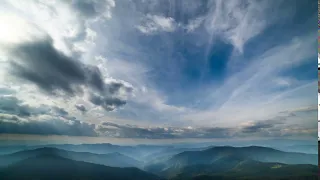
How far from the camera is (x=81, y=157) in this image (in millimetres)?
8539

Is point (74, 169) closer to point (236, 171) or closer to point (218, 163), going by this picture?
point (218, 163)

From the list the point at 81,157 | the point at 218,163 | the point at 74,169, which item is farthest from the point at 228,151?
the point at 81,157

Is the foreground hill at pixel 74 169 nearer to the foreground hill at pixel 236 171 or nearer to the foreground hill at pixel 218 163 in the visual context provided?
the foreground hill at pixel 218 163

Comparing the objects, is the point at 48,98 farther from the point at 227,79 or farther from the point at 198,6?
the point at 227,79

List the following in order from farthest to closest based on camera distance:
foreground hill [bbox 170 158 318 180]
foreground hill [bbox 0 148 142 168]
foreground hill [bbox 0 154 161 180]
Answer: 1. foreground hill [bbox 170 158 318 180]
2. foreground hill [bbox 0 154 161 180]
3. foreground hill [bbox 0 148 142 168]

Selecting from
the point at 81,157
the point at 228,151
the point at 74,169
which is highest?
the point at 81,157

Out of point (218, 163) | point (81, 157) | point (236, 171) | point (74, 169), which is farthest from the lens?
point (236, 171)

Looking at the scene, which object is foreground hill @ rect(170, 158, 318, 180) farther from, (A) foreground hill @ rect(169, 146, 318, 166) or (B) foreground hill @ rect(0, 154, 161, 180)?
(B) foreground hill @ rect(0, 154, 161, 180)

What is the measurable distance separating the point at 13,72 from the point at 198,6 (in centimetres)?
647

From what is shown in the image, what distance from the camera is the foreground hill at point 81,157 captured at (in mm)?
6985

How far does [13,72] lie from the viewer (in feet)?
17.3

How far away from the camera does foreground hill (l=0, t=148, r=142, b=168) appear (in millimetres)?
6985

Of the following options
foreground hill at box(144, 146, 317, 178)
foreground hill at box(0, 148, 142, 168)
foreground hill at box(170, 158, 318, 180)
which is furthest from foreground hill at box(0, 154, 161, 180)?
foreground hill at box(170, 158, 318, 180)

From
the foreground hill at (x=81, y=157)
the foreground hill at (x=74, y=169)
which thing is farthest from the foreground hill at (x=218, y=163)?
the foreground hill at (x=81, y=157)
